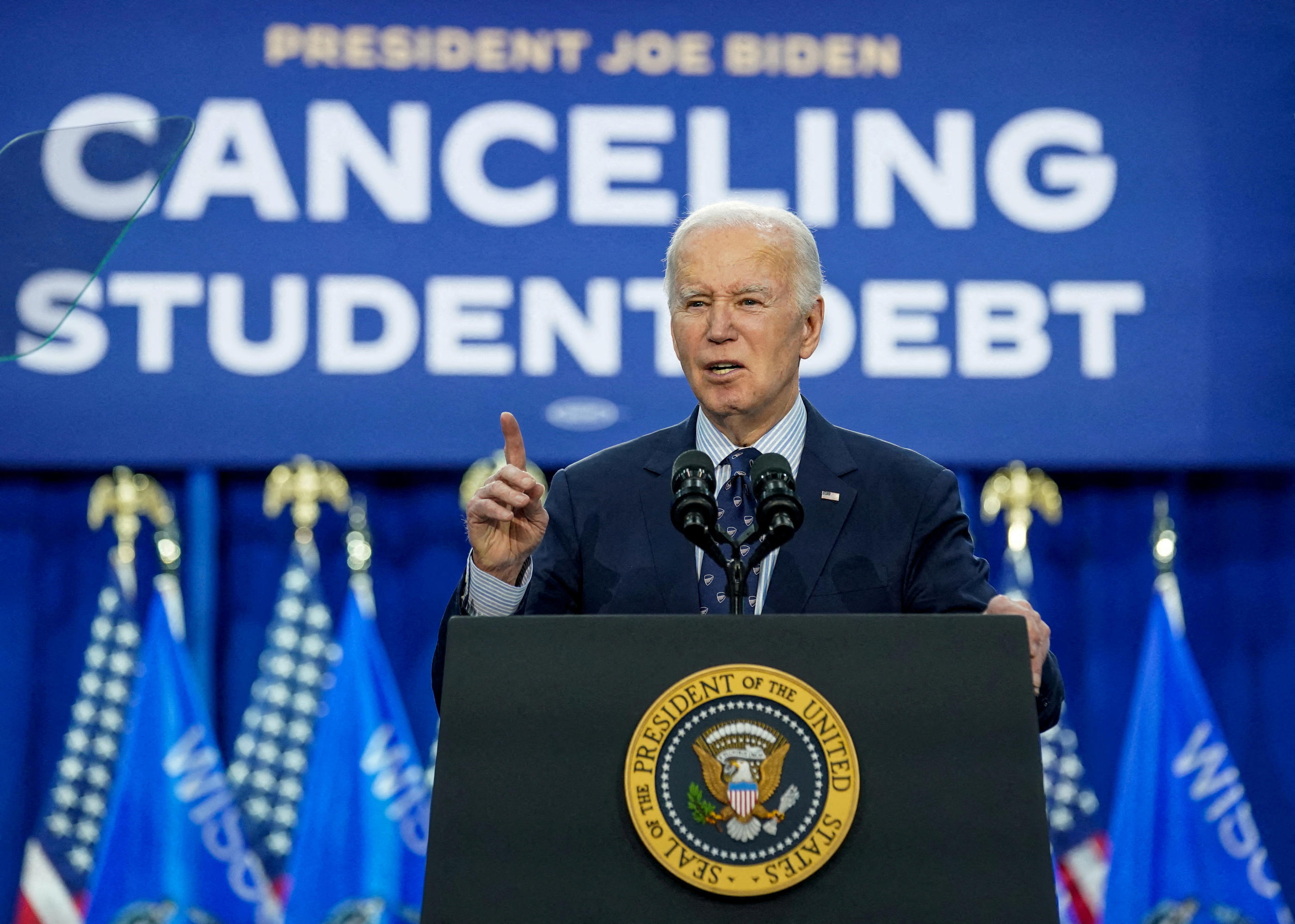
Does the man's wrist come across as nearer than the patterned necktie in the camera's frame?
Yes

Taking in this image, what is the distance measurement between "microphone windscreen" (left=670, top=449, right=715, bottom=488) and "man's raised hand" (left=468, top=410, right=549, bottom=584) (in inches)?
6.5

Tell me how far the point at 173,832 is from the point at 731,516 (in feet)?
8.41

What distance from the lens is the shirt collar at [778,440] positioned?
197 cm

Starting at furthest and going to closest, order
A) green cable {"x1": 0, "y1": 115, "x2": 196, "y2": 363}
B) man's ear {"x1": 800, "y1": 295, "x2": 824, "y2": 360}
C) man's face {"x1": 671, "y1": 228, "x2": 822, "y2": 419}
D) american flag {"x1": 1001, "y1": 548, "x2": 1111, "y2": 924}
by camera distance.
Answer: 1. american flag {"x1": 1001, "y1": 548, "x2": 1111, "y2": 924}
2. green cable {"x1": 0, "y1": 115, "x2": 196, "y2": 363}
3. man's ear {"x1": 800, "y1": 295, "x2": 824, "y2": 360}
4. man's face {"x1": 671, "y1": 228, "x2": 822, "y2": 419}

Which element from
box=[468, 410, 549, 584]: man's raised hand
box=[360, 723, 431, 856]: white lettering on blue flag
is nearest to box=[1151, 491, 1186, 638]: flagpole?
box=[360, 723, 431, 856]: white lettering on blue flag

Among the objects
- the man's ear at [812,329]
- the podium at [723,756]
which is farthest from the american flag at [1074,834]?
the podium at [723,756]

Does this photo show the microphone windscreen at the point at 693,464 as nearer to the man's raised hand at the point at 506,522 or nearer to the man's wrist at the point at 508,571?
the man's raised hand at the point at 506,522

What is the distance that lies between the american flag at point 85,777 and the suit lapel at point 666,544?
2684 mm

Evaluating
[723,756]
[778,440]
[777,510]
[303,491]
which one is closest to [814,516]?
[778,440]

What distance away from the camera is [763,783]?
4.31ft

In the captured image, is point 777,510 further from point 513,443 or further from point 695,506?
point 513,443

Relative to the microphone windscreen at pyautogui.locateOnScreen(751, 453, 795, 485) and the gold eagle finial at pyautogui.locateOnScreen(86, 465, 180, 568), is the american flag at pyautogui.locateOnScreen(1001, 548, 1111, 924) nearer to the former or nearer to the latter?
the gold eagle finial at pyautogui.locateOnScreen(86, 465, 180, 568)

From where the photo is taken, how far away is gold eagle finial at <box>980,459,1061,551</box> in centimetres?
421

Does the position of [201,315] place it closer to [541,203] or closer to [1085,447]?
[541,203]
